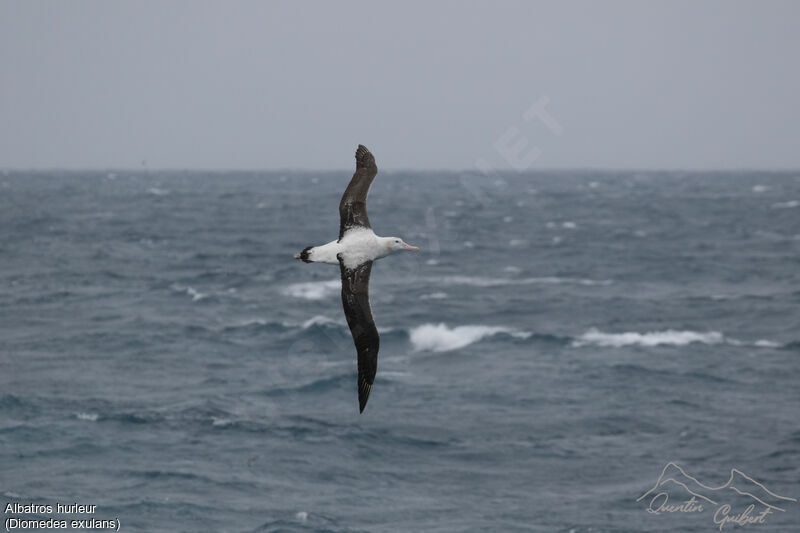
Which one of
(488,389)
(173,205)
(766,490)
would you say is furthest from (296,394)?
(173,205)

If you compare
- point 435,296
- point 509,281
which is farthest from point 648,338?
point 509,281

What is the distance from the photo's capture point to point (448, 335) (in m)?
58.7

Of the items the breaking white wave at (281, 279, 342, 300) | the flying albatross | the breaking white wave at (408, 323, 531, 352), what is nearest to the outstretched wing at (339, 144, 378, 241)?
the flying albatross

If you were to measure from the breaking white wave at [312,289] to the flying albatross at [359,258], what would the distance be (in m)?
54.5

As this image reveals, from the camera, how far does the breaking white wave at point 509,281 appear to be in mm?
77438

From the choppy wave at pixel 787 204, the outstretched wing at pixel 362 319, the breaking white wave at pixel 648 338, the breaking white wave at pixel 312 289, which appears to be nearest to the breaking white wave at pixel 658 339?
the breaking white wave at pixel 648 338

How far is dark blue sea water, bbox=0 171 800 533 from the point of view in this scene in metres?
34.9

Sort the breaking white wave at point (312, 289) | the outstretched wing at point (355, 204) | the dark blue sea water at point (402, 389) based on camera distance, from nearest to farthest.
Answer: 1. the outstretched wing at point (355, 204)
2. the dark blue sea water at point (402, 389)
3. the breaking white wave at point (312, 289)

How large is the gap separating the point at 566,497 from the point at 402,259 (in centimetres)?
5659

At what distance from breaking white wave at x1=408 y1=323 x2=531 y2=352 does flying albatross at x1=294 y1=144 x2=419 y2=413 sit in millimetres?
40026

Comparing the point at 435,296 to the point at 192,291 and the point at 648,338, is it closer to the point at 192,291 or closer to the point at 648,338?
the point at 648,338

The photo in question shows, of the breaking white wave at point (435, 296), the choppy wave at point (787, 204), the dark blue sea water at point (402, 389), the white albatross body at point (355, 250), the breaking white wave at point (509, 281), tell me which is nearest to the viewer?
the white albatross body at point (355, 250)

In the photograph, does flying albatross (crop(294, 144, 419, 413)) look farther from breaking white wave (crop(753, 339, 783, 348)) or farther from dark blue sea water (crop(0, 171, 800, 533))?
breaking white wave (crop(753, 339, 783, 348))

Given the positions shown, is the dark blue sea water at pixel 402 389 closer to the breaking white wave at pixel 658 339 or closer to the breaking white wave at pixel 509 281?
the breaking white wave at pixel 658 339
